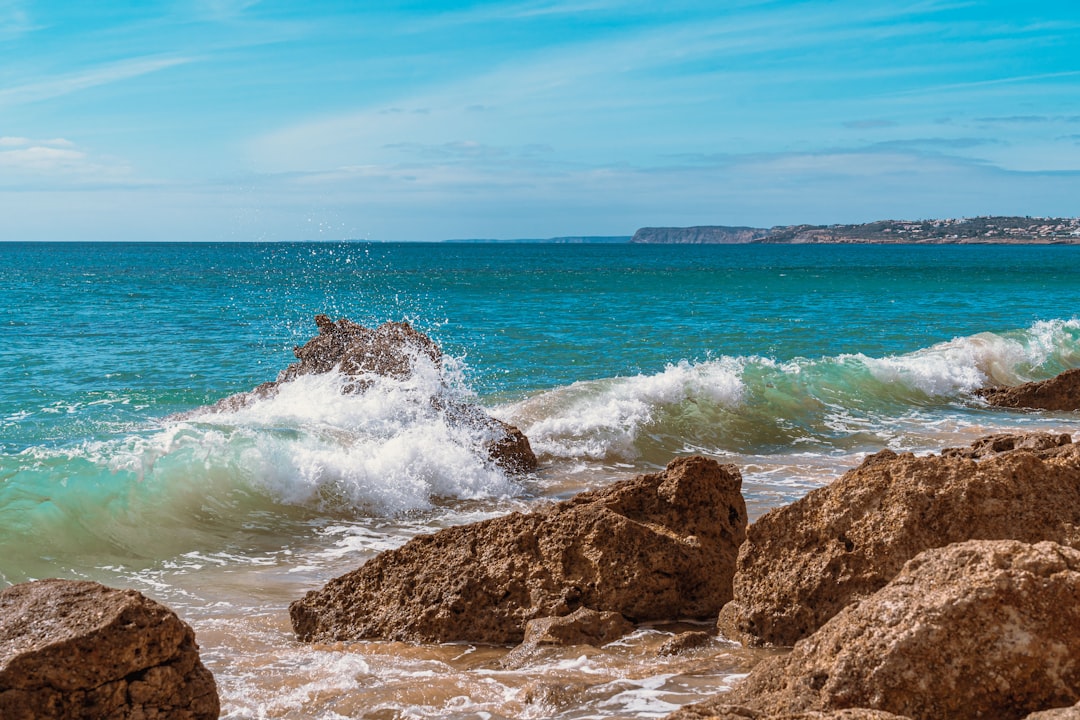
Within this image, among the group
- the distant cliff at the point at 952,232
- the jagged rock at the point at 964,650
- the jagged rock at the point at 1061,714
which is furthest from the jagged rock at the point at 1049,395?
the distant cliff at the point at 952,232

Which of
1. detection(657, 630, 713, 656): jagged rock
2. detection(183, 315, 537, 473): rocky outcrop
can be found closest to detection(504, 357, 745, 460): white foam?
detection(183, 315, 537, 473): rocky outcrop

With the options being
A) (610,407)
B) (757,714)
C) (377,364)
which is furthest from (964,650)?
(610,407)

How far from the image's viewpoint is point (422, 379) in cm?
1112

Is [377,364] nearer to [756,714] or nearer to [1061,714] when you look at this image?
Result: [756,714]

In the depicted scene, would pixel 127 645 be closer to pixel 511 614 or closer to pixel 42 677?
pixel 42 677

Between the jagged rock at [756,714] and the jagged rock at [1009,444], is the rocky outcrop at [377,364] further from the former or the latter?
the jagged rock at [756,714]

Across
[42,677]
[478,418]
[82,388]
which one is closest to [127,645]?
[42,677]

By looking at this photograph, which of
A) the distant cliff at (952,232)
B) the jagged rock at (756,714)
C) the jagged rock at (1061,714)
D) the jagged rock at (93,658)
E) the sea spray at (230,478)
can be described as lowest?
the sea spray at (230,478)

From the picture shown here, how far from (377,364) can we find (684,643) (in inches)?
287

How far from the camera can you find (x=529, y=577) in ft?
16.8

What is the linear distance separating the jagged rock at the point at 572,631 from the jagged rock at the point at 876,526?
1.87 ft

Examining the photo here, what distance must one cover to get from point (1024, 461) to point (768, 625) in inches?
54.4

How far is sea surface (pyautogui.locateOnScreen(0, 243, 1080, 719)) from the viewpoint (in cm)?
458

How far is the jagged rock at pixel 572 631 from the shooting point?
477 cm
